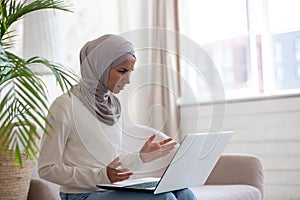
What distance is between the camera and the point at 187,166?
5.88ft

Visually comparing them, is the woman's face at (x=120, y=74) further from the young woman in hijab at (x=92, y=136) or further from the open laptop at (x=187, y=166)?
the open laptop at (x=187, y=166)

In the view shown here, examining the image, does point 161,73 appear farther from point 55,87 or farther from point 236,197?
point 236,197

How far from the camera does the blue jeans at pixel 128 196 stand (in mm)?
1785

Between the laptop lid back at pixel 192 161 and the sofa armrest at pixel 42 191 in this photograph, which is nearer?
the laptop lid back at pixel 192 161

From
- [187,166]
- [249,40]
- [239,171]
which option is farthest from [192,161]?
[249,40]

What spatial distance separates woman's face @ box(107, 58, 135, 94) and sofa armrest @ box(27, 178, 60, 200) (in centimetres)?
58

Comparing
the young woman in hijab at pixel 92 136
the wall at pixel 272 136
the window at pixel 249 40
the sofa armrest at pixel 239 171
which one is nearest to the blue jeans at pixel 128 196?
the young woman in hijab at pixel 92 136

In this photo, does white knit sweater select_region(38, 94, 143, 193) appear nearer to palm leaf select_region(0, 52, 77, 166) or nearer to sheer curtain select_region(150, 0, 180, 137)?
palm leaf select_region(0, 52, 77, 166)

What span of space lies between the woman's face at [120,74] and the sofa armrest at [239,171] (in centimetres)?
94

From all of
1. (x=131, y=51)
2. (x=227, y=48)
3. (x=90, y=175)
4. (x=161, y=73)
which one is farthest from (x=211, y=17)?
(x=90, y=175)

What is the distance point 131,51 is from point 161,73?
1.84m

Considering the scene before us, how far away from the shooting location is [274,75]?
136 inches

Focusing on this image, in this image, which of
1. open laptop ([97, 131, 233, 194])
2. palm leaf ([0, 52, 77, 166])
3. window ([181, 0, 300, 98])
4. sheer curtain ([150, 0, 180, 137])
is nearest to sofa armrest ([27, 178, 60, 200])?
open laptop ([97, 131, 233, 194])

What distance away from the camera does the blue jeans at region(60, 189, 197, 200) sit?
1785 mm
